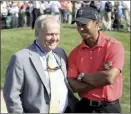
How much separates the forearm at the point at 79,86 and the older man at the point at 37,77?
19 centimetres

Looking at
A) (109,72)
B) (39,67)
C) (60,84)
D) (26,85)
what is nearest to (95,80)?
(109,72)

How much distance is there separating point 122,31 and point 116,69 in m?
16.0

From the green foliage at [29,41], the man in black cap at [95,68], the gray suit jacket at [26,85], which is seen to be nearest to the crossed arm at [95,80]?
the man in black cap at [95,68]

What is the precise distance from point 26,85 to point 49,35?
473 mm

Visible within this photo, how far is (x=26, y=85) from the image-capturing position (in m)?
3.66

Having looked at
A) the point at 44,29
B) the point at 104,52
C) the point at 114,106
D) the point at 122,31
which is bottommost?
the point at 122,31

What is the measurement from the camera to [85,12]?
13.1 ft

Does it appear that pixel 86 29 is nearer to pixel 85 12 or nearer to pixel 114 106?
pixel 85 12

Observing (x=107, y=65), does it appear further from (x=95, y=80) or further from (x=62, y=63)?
(x=62, y=63)

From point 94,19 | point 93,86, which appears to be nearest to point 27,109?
point 93,86

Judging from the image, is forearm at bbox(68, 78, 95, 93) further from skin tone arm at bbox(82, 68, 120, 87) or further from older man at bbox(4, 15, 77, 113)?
older man at bbox(4, 15, 77, 113)

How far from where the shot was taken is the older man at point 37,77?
3.63 metres

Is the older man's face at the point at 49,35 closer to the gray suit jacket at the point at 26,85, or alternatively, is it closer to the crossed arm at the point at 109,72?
the gray suit jacket at the point at 26,85

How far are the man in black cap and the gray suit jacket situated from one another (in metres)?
0.39
